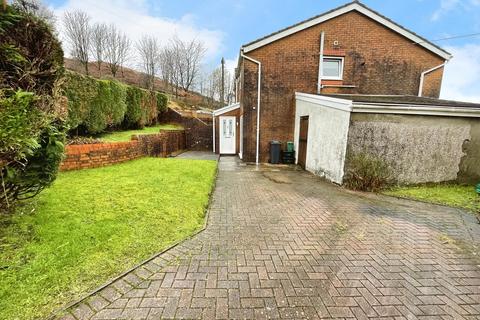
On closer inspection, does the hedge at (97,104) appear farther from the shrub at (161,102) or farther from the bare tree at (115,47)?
the bare tree at (115,47)

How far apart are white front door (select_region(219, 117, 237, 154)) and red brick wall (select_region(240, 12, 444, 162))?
3259mm

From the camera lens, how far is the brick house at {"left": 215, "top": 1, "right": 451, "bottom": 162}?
34.4 ft

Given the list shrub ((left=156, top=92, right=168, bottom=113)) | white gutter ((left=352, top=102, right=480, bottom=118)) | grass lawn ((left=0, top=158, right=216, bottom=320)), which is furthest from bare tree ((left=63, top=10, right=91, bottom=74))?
white gutter ((left=352, top=102, right=480, bottom=118))

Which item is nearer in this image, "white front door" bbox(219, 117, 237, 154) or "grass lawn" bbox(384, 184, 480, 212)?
"grass lawn" bbox(384, 184, 480, 212)

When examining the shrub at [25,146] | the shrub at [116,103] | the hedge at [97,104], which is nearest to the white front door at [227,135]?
the hedge at [97,104]

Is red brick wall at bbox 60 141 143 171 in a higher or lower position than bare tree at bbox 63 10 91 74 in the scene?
lower

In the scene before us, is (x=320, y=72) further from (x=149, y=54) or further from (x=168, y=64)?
(x=149, y=54)

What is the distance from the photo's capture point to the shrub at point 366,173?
6.61m

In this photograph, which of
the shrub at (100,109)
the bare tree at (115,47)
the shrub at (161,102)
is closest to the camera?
the shrub at (100,109)

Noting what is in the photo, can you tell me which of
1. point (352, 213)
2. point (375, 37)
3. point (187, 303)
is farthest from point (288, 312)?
point (375, 37)

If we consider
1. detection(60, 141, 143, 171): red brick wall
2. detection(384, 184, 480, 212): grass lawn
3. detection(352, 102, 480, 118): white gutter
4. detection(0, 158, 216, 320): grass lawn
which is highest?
detection(352, 102, 480, 118): white gutter

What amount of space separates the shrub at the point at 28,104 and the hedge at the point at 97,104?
229 cm

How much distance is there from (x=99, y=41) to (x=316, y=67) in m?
35.3

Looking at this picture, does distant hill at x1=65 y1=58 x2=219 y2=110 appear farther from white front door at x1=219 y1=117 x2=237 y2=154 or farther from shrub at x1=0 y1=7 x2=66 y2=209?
shrub at x1=0 y1=7 x2=66 y2=209
